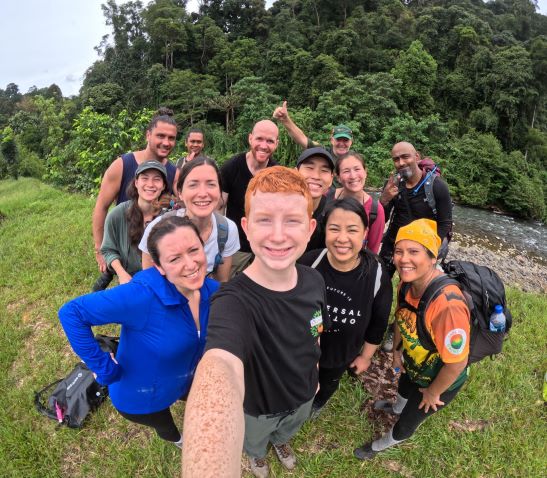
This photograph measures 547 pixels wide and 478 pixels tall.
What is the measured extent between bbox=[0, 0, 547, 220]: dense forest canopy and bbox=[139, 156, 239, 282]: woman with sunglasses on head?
10.2 meters

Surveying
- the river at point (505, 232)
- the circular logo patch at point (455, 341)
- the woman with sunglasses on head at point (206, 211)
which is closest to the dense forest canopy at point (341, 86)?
the river at point (505, 232)

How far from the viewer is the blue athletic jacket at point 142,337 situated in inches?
61.8

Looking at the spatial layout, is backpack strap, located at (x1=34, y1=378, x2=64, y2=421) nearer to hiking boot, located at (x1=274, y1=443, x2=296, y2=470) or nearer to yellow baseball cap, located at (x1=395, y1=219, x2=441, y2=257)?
hiking boot, located at (x1=274, y1=443, x2=296, y2=470)

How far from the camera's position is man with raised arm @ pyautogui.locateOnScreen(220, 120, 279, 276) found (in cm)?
276

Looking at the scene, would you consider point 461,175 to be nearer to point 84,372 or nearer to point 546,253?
point 546,253

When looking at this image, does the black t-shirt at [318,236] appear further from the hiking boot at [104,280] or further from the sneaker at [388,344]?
the hiking boot at [104,280]

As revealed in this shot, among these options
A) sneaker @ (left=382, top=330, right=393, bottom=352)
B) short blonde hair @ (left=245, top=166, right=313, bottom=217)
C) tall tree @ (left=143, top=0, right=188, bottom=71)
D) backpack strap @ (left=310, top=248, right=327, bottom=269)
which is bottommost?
sneaker @ (left=382, top=330, right=393, bottom=352)

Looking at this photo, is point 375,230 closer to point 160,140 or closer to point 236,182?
point 236,182

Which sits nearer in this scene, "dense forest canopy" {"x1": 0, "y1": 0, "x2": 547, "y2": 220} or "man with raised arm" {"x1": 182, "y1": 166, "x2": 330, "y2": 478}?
"man with raised arm" {"x1": 182, "y1": 166, "x2": 330, "y2": 478}

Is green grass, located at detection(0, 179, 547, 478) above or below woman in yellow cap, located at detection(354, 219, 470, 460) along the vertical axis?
below

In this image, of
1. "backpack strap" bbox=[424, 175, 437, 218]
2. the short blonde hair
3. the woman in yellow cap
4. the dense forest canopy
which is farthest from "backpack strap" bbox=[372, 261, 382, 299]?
the dense forest canopy

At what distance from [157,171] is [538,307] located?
5.27 meters

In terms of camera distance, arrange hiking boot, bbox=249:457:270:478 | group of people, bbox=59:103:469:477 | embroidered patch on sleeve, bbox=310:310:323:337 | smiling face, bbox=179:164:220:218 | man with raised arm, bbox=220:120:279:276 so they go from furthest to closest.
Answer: man with raised arm, bbox=220:120:279:276 → hiking boot, bbox=249:457:270:478 → smiling face, bbox=179:164:220:218 → embroidered patch on sleeve, bbox=310:310:323:337 → group of people, bbox=59:103:469:477

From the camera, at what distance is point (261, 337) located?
1327 mm
